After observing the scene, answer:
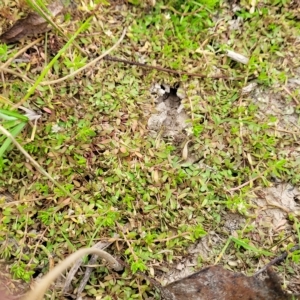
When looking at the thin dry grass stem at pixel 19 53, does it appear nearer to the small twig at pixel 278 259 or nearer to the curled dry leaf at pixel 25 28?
the curled dry leaf at pixel 25 28

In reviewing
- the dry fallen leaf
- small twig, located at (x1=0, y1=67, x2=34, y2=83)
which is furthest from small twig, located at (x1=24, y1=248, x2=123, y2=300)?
small twig, located at (x1=0, y1=67, x2=34, y2=83)

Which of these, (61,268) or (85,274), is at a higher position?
(61,268)

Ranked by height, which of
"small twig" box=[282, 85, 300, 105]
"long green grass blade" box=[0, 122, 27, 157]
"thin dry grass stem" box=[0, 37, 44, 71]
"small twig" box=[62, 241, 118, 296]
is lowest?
"small twig" box=[62, 241, 118, 296]

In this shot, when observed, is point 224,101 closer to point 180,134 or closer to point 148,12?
point 180,134

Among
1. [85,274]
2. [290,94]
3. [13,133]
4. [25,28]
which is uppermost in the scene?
[25,28]

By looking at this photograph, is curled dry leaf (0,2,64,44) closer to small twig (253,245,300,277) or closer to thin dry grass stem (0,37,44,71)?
thin dry grass stem (0,37,44,71)

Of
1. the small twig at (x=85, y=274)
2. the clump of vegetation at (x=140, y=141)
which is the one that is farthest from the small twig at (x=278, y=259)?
the small twig at (x=85, y=274)

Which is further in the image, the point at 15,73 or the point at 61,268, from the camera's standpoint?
the point at 15,73

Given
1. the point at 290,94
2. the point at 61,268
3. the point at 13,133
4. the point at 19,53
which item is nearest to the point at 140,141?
the point at 13,133

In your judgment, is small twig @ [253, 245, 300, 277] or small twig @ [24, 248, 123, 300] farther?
small twig @ [253, 245, 300, 277]

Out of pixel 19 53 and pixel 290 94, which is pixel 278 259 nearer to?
pixel 290 94
